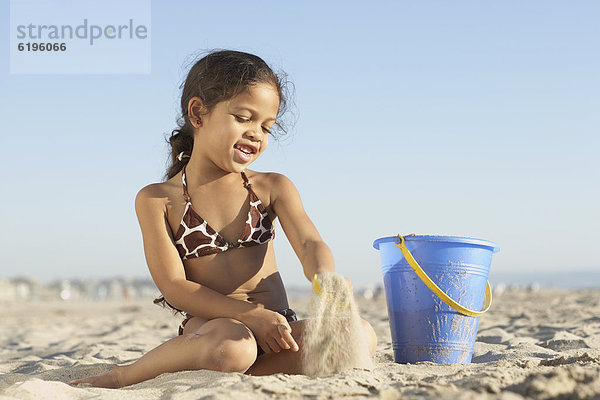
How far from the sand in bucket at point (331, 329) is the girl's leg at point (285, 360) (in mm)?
159

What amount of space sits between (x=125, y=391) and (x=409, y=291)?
1301 mm

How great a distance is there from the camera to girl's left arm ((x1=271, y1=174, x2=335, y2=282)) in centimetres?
230

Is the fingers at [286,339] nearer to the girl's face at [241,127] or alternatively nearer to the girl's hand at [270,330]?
the girl's hand at [270,330]

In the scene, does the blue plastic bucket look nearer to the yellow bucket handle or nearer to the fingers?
the yellow bucket handle

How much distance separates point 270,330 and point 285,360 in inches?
7.4

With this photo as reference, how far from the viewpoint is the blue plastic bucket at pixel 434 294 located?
106 inches

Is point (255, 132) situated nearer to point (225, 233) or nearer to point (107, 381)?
point (225, 233)

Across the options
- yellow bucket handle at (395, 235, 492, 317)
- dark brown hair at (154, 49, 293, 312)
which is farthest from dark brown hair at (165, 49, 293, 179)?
yellow bucket handle at (395, 235, 492, 317)

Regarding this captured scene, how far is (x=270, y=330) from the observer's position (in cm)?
220

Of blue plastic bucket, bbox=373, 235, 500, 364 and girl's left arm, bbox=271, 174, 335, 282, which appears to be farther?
blue plastic bucket, bbox=373, 235, 500, 364

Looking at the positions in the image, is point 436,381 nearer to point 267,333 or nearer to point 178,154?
point 267,333

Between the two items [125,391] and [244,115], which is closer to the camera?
[125,391]

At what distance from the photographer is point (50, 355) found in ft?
13.4

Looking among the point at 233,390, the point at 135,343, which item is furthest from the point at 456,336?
the point at 135,343
